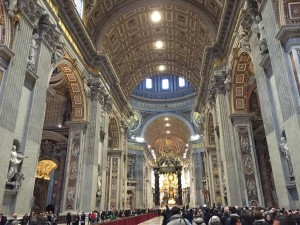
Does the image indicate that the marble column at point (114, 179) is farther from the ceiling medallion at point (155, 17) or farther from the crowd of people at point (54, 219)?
the ceiling medallion at point (155, 17)

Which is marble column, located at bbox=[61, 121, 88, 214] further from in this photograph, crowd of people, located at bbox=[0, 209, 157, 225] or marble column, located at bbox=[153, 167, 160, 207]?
marble column, located at bbox=[153, 167, 160, 207]

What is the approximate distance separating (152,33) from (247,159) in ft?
37.2

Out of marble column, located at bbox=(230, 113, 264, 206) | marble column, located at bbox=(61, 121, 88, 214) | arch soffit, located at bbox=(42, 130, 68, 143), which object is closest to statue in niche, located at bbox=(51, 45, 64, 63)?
marble column, located at bbox=(61, 121, 88, 214)

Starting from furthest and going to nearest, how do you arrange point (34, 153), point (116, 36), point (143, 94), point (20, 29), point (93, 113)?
point (143, 94) < point (116, 36) < point (93, 113) < point (34, 153) < point (20, 29)

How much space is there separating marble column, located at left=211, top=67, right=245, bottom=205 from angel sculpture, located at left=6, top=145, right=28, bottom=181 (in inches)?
318

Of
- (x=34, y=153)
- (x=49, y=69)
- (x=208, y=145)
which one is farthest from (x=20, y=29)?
(x=208, y=145)

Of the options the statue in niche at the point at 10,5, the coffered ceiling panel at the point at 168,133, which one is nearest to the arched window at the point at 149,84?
the coffered ceiling panel at the point at 168,133

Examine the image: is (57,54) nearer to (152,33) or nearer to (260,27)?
(260,27)

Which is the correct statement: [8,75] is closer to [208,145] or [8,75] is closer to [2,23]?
[2,23]

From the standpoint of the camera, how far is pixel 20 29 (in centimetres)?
730

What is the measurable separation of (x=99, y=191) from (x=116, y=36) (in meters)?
9.58

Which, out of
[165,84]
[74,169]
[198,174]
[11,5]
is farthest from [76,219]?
[165,84]

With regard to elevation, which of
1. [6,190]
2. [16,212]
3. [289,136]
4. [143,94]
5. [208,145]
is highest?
[143,94]

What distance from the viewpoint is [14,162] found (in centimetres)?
697
